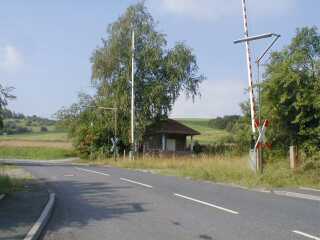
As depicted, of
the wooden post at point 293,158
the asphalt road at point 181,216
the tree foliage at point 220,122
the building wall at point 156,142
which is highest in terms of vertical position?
the tree foliage at point 220,122

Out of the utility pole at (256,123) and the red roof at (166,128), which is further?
the red roof at (166,128)

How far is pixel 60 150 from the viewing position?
77500mm

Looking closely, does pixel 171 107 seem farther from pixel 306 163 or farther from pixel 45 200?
pixel 45 200

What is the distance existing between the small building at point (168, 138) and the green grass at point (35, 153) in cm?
1490

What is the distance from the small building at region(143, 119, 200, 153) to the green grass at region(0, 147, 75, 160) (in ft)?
48.9

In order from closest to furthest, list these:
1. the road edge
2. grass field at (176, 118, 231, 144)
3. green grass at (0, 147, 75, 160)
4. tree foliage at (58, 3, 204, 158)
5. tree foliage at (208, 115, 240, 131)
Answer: the road edge
tree foliage at (58, 3, 204, 158)
green grass at (0, 147, 75, 160)
grass field at (176, 118, 231, 144)
tree foliage at (208, 115, 240, 131)

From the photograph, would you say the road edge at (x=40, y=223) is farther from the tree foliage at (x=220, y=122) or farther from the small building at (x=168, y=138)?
the tree foliage at (x=220, y=122)

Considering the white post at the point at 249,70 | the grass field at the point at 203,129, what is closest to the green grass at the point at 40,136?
the grass field at the point at 203,129

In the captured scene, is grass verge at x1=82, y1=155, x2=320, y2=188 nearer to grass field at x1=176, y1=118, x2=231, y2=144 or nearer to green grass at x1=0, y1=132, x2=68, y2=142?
grass field at x1=176, y1=118, x2=231, y2=144

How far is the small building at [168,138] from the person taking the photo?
62.9 meters

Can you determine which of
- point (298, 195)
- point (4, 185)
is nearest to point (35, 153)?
point (4, 185)

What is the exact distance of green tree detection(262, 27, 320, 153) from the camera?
22.1 meters

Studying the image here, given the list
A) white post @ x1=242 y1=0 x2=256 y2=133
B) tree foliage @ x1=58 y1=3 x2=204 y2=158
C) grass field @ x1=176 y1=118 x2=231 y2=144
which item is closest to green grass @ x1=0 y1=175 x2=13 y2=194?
white post @ x1=242 y1=0 x2=256 y2=133

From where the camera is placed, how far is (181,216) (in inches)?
464
